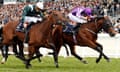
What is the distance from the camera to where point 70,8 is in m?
30.5

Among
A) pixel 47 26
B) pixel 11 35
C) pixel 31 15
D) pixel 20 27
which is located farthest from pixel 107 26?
pixel 11 35

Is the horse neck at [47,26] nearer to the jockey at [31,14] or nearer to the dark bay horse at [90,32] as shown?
the jockey at [31,14]

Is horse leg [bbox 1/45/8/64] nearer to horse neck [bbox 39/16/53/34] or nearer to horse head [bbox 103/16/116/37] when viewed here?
horse neck [bbox 39/16/53/34]

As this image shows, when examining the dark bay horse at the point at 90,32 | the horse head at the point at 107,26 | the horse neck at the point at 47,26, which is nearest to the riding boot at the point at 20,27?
the horse neck at the point at 47,26

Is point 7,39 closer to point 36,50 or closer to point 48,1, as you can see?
point 36,50

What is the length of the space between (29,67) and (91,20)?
3.38 meters

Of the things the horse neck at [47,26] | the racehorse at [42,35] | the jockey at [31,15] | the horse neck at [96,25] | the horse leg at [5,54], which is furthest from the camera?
the horse leg at [5,54]

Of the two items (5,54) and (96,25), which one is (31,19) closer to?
(5,54)

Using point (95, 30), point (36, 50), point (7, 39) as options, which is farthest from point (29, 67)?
point (95, 30)

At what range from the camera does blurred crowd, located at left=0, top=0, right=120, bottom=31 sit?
26341mm

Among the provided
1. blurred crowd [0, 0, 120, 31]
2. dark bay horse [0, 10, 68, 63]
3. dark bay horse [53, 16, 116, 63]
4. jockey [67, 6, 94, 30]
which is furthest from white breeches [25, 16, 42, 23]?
blurred crowd [0, 0, 120, 31]

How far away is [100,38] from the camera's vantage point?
71.4 feet

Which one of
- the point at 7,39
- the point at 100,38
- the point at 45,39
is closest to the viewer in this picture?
the point at 45,39

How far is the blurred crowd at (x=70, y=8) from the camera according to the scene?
86.4 ft
